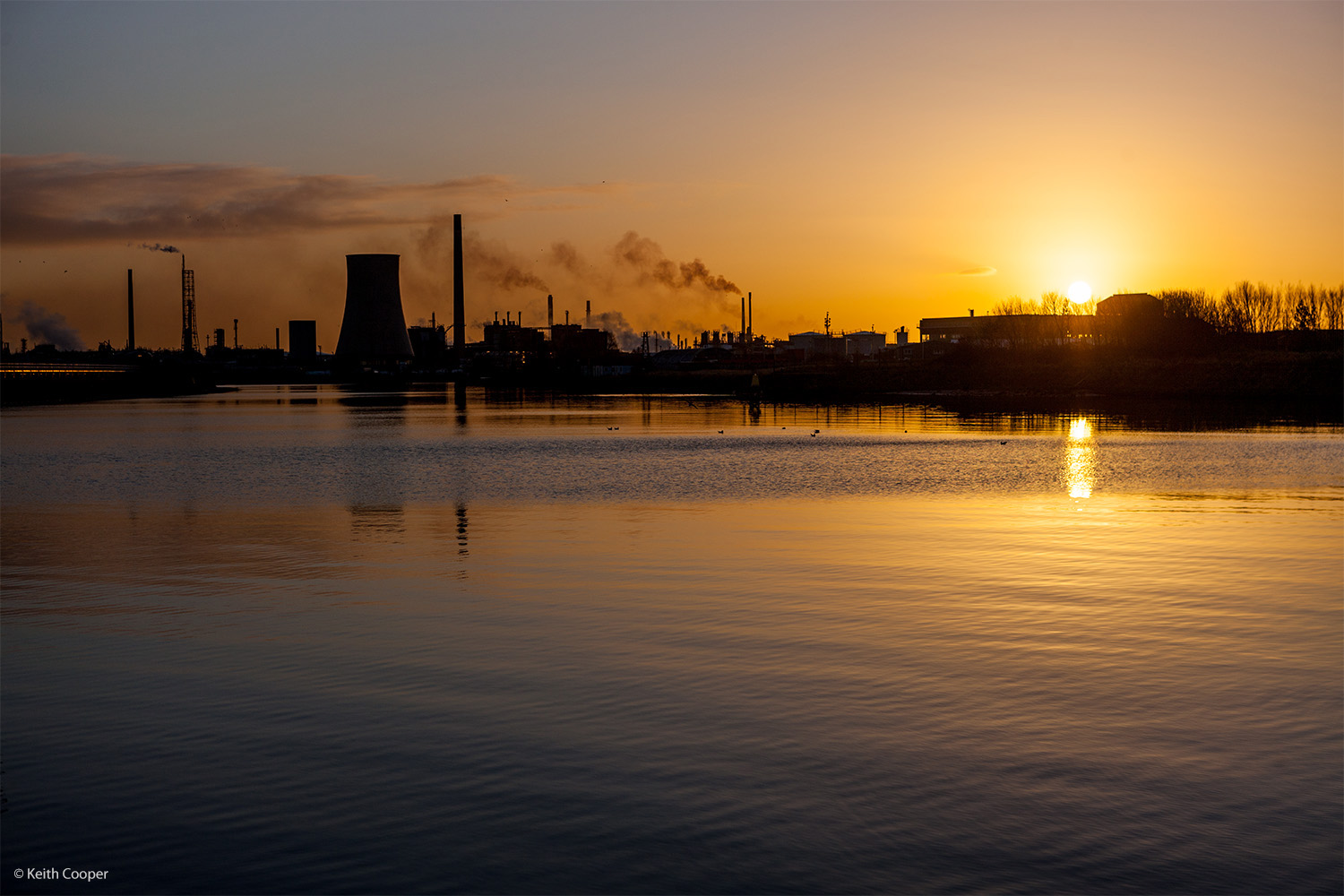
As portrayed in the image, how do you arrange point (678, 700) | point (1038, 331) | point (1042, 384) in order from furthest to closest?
1. point (1038, 331)
2. point (1042, 384)
3. point (678, 700)

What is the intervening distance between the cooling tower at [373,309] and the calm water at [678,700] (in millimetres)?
156271

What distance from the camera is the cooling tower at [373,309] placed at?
174m

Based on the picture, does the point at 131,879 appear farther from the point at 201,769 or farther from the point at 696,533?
the point at 696,533

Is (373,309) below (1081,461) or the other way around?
the other way around

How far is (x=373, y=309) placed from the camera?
577 feet

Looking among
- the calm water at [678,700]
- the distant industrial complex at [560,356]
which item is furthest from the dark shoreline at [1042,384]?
the calm water at [678,700]

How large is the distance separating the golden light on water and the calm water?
4.56m

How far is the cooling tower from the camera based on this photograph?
17438 cm

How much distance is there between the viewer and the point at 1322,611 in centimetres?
1309

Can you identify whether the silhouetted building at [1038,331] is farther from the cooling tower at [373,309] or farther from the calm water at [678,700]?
the calm water at [678,700]

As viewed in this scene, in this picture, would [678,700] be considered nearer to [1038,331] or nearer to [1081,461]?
[1081,461]

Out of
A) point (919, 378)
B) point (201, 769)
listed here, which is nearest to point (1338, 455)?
point (201, 769)

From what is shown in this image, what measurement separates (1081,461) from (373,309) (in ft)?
506

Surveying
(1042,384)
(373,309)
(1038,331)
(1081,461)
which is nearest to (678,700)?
(1081,461)
